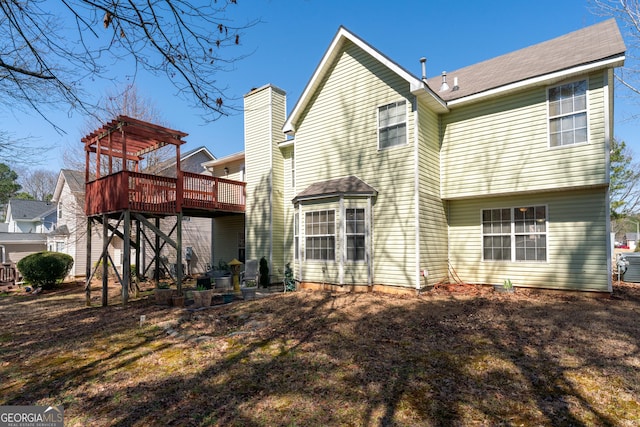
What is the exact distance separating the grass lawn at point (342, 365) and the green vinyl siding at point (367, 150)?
213cm

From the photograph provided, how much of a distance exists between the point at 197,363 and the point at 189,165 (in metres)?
19.8

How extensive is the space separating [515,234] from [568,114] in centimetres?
351

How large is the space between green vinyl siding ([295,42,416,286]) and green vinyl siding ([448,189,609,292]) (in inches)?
97.8

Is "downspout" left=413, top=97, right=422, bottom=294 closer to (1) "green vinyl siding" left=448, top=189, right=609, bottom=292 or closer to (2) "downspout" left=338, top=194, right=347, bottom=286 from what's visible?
(2) "downspout" left=338, top=194, right=347, bottom=286

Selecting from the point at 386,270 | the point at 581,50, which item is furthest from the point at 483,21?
the point at 386,270

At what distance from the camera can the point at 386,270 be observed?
1020 cm

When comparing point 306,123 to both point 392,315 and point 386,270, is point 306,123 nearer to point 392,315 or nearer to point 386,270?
point 386,270

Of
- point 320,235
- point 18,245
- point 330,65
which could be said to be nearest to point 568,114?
point 330,65

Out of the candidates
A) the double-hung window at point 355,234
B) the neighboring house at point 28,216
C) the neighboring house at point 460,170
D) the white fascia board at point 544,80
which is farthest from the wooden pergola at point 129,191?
the neighboring house at point 28,216

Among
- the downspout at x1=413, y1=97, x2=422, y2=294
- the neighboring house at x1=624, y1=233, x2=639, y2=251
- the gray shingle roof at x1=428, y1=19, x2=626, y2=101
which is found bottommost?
the neighboring house at x1=624, y1=233, x2=639, y2=251

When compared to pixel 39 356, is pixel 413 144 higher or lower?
higher

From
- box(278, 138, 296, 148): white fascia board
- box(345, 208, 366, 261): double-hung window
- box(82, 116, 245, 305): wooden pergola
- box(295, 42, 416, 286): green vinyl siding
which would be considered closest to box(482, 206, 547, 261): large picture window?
box(295, 42, 416, 286): green vinyl siding

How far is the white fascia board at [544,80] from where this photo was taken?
8.17 metres

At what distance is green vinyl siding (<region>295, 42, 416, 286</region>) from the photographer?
32.8ft
